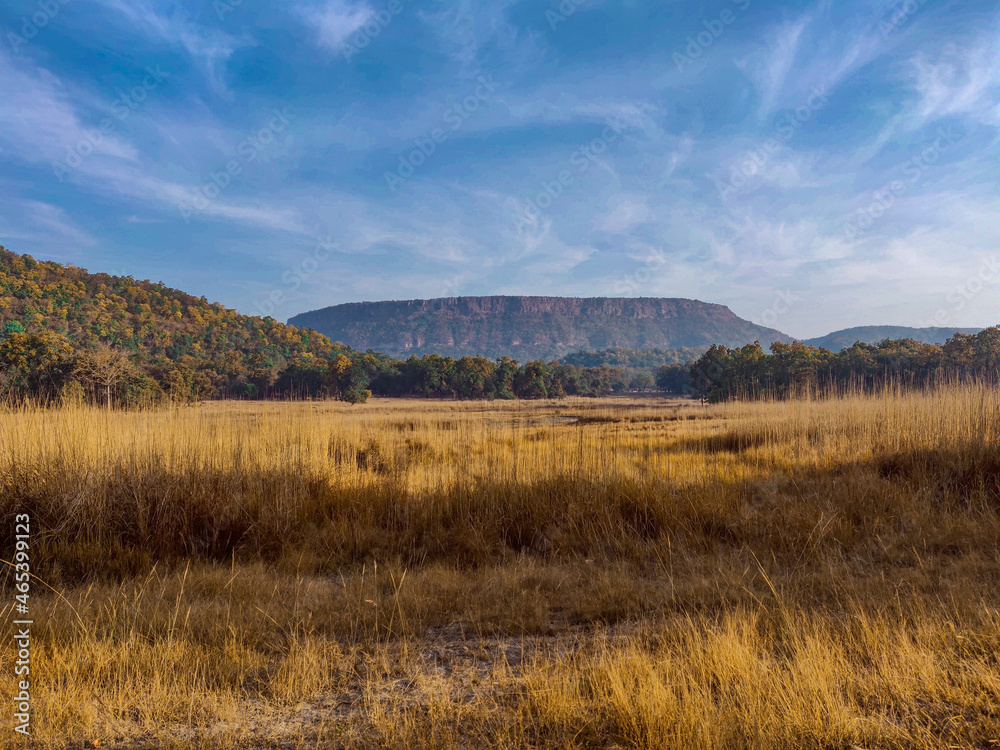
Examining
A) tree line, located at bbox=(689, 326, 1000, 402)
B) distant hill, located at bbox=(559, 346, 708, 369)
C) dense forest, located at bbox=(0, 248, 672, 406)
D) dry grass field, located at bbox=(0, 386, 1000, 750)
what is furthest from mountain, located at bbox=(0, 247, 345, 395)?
distant hill, located at bbox=(559, 346, 708, 369)

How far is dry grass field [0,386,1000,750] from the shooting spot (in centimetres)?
225

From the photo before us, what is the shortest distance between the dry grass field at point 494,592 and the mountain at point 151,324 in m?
29.9

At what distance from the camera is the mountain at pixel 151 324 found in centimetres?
4678

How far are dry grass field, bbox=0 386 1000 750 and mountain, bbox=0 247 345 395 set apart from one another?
29.9 meters

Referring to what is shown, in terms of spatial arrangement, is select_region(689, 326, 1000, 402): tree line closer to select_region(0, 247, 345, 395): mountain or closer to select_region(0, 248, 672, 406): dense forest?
Answer: select_region(0, 248, 672, 406): dense forest

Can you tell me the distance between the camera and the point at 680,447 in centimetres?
1481

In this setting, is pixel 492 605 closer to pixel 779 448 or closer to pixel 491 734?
pixel 491 734

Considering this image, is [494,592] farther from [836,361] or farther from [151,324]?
[151,324]

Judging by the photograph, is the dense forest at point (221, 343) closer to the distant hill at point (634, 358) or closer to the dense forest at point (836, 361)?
the dense forest at point (836, 361)

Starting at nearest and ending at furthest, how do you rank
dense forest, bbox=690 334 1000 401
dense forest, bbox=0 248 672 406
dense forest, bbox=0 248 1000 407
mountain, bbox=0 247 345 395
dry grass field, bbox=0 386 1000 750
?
dry grass field, bbox=0 386 1000 750, dense forest, bbox=0 248 1000 407, dense forest, bbox=690 334 1000 401, mountain, bbox=0 247 345 395, dense forest, bbox=0 248 672 406

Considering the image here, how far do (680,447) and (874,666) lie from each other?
12.8 metres

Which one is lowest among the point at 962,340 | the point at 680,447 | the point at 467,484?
the point at 680,447

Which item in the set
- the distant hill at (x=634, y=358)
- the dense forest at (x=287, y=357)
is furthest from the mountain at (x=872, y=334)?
the dense forest at (x=287, y=357)

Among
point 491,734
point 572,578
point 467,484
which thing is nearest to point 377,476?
point 467,484
